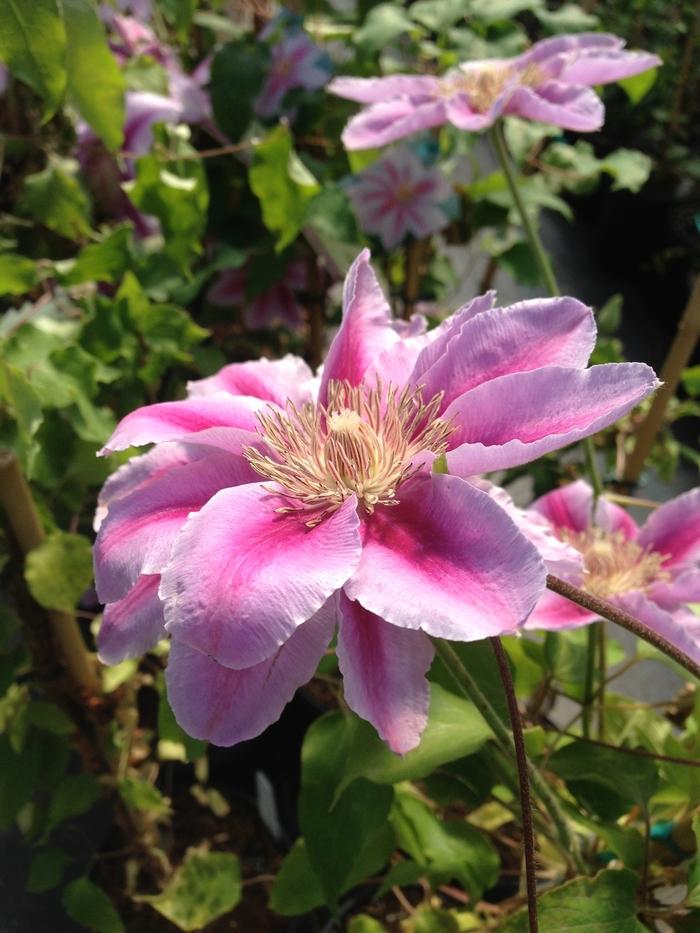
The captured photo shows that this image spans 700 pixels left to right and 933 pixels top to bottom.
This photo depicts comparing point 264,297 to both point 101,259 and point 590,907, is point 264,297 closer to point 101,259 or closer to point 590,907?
point 101,259

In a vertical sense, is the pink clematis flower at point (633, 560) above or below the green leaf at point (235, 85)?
below

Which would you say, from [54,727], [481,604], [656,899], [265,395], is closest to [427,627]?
[481,604]

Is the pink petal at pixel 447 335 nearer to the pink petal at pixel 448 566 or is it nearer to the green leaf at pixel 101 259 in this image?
the pink petal at pixel 448 566

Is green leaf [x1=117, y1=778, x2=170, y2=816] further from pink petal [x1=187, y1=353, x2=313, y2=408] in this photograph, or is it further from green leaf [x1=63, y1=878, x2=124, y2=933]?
pink petal [x1=187, y1=353, x2=313, y2=408]

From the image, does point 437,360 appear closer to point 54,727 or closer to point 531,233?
point 531,233

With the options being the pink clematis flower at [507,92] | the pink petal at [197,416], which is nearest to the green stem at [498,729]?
the pink petal at [197,416]

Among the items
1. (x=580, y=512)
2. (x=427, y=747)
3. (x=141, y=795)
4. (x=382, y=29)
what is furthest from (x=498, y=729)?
(x=382, y=29)
